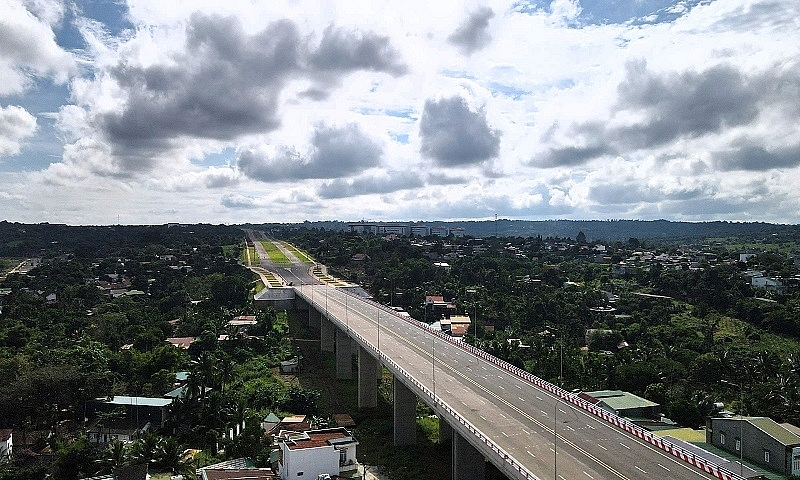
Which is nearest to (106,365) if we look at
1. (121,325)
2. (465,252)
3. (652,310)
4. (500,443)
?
(121,325)

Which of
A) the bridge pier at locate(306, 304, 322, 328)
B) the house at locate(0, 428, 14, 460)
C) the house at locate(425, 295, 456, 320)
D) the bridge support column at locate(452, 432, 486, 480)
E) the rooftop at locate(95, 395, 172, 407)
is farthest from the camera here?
the house at locate(425, 295, 456, 320)

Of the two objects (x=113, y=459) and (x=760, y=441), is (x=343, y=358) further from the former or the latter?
(x=760, y=441)

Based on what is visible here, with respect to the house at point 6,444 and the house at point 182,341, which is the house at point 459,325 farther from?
the house at point 6,444

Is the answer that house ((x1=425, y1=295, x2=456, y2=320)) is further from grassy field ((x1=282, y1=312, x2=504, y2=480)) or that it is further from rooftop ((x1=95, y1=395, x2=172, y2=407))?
rooftop ((x1=95, y1=395, x2=172, y2=407))

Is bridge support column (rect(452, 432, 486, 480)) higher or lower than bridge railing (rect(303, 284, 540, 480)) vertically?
lower

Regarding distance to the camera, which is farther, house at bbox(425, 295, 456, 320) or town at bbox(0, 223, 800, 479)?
house at bbox(425, 295, 456, 320)

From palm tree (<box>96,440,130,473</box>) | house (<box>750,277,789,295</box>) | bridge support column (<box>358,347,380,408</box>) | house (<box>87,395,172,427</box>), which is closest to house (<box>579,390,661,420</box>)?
bridge support column (<box>358,347,380,408</box>)
